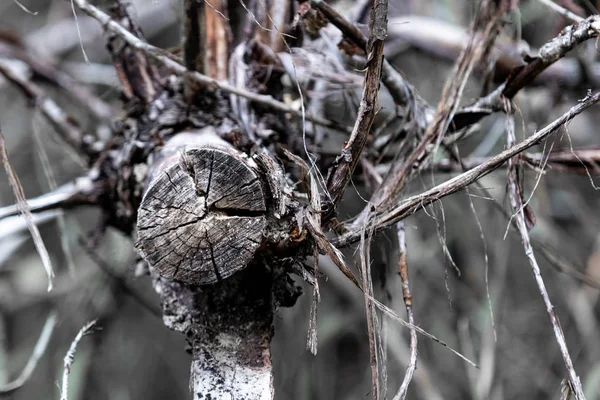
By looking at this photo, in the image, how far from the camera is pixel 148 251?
0.78 m

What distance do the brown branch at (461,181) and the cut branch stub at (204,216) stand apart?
13 centimetres

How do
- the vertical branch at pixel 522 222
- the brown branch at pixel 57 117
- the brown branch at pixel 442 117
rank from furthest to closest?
the brown branch at pixel 57 117, the brown branch at pixel 442 117, the vertical branch at pixel 522 222

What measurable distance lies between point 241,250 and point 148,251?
0.12 metres

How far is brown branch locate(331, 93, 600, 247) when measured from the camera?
73 centimetres

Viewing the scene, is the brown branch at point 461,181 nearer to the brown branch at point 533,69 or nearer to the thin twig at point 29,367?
the brown branch at point 533,69

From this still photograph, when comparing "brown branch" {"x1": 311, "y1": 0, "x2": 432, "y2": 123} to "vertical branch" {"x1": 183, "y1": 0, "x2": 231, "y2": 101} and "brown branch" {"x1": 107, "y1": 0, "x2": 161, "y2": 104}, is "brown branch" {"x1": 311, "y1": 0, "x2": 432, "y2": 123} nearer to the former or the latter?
"vertical branch" {"x1": 183, "y1": 0, "x2": 231, "y2": 101}

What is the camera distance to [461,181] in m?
0.77

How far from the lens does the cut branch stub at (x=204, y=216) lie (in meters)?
0.78

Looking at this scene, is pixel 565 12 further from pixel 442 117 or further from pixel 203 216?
pixel 203 216

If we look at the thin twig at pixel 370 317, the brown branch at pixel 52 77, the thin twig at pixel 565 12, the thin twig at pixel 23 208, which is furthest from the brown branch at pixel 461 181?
the brown branch at pixel 52 77

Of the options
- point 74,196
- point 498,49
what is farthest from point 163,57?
point 498,49

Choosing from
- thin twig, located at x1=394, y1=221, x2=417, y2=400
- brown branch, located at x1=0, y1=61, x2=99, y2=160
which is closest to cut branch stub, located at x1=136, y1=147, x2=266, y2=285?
thin twig, located at x1=394, y1=221, x2=417, y2=400

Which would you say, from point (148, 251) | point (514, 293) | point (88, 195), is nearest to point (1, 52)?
point (88, 195)

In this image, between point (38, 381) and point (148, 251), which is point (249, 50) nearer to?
point (148, 251)
